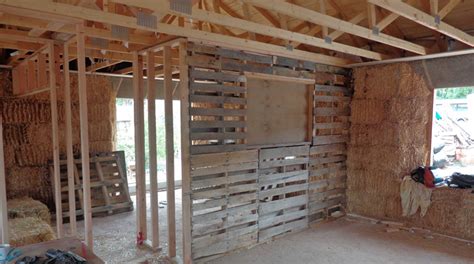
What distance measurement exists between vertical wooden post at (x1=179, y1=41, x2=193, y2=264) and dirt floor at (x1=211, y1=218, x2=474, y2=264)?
424 mm

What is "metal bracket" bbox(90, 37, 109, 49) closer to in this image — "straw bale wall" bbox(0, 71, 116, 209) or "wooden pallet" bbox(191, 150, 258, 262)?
"wooden pallet" bbox(191, 150, 258, 262)

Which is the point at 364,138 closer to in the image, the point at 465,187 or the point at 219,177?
the point at 465,187

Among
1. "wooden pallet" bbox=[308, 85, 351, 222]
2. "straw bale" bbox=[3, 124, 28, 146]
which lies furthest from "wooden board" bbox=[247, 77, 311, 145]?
"straw bale" bbox=[3, 124, 28, 146]

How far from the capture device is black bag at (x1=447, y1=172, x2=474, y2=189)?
4.08 meters

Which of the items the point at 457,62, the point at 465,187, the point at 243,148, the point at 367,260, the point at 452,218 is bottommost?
the point at 367,260

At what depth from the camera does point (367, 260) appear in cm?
356

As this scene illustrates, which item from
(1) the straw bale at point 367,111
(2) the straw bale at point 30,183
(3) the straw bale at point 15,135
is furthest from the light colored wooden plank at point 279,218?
(3) the straw bale at point 15,135

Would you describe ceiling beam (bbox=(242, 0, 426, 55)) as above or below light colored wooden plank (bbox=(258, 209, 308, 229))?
above

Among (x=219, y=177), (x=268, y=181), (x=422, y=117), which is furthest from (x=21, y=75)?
(x=422, y=117)

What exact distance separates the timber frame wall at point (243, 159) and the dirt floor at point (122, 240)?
0.56 metres

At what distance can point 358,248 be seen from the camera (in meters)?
3.89

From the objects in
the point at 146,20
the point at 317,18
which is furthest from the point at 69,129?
the point at 317,18

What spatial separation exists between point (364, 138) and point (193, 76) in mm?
3012

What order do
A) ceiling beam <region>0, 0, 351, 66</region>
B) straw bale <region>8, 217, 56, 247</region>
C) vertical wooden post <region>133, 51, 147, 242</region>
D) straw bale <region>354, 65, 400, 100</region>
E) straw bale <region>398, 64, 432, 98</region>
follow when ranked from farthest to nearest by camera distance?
straw bale <region>354, 65, 400, 100</region> < straw bale <region>398, 64, 432, 98</region> < vertical wooden post <region>133, 51, 147, 242</region> < straw bale <region>8, 217, 56, 247</region> < ceiling beam <region>0, 0, 351, 66</region>
